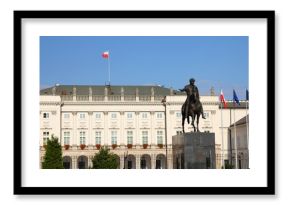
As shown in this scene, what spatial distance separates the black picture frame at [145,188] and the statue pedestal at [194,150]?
99 centimetres

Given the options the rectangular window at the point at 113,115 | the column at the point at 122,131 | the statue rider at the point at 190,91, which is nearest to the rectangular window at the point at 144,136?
the column at the point at 122,131

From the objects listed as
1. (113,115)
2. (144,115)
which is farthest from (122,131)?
(144,115)

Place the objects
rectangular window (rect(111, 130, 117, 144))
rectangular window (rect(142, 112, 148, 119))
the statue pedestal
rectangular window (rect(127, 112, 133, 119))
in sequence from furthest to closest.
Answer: rectangular window (rect(127, 112, 133, 119))
rectangular window (rect(142, 112, 148, 119))
rectangular window (rect(111, 130, 117, 144))
the statue pedestal

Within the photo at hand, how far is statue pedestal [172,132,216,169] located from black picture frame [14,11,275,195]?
0.99 metres

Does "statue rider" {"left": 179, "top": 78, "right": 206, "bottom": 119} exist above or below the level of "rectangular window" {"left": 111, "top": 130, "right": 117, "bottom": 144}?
above

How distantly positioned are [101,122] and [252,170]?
1901 cm

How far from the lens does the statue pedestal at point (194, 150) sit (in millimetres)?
6066

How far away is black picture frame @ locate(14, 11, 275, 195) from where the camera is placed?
4.94 meters

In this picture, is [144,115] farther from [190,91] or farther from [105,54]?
[105,54]

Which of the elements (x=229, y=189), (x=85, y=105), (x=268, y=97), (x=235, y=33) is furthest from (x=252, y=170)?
(x=85, y=105)

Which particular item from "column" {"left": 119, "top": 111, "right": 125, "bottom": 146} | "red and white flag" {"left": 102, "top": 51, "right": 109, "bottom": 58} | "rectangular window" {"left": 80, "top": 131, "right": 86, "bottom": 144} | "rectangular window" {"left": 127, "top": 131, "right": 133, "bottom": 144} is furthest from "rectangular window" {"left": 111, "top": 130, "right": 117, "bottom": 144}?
"red and white flag" {"left": 102, "top": 51, "right": 109, "bottom": 58}

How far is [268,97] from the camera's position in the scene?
5020mm

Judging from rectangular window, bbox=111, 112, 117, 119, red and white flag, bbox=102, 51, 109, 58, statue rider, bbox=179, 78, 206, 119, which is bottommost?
rectangular window, bbox=111, 112, 117, 119

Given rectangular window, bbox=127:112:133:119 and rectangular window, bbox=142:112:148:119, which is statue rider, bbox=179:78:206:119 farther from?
rectangular window, bbox=127:112:133:119
